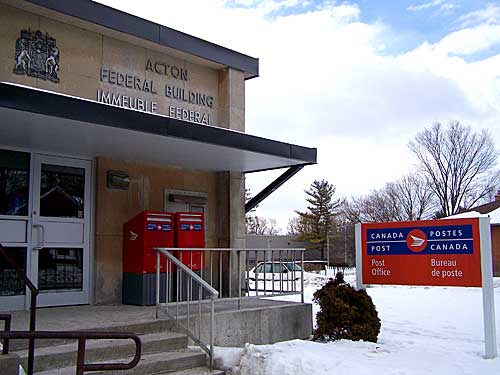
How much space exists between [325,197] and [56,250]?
149 feet

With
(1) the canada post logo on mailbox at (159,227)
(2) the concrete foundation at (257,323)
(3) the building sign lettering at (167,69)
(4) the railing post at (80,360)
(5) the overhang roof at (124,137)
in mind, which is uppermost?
(3) the building sign lettering at (167,69)

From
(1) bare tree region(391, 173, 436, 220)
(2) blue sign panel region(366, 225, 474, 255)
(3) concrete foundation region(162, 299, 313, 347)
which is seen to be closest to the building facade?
(2) blue sign panel region(366, 225, 474, 255)

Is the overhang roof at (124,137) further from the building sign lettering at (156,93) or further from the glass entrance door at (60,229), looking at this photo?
the building sign lettering at (156,93)

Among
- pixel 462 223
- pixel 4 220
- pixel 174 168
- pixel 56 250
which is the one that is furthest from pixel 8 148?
pixel 462 223

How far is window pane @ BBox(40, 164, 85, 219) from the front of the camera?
26.5 ft

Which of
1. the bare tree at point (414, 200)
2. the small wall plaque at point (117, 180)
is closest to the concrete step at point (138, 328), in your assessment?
the small wall plaque at point (117, 180)

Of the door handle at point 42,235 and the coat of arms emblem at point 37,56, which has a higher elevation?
the coat of arms emblem at point 37,56

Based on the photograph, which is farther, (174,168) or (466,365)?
(174,168)

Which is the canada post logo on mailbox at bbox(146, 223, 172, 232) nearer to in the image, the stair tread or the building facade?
the building facade

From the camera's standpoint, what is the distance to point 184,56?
9.66 metres

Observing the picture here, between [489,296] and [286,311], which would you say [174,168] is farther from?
[489,296]

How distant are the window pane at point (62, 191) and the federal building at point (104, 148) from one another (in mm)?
15

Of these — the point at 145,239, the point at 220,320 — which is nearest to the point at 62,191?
the point at 145,239

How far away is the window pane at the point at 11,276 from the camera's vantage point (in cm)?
745
